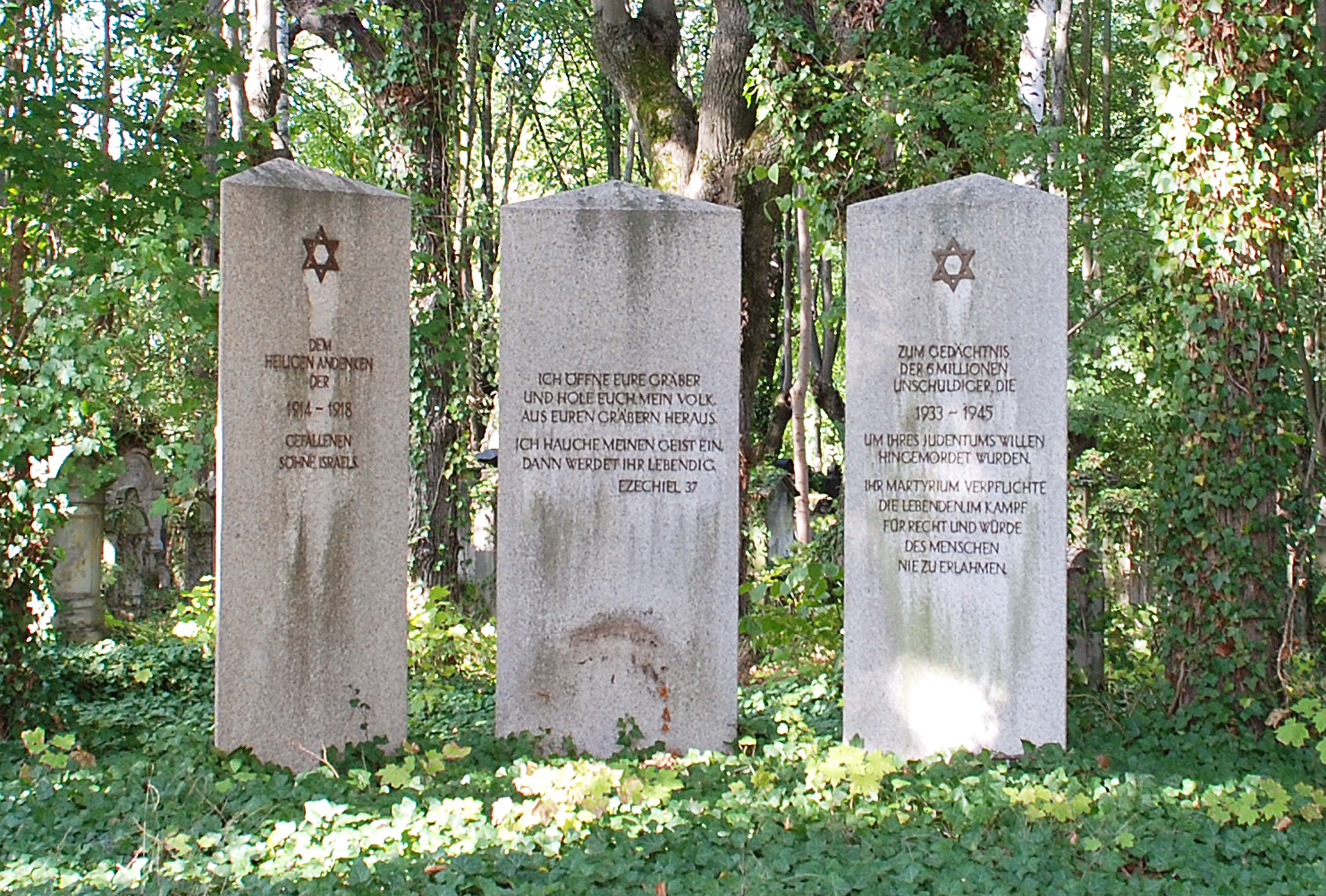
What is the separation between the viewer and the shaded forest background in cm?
614

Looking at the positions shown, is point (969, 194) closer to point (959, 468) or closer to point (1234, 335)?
point (959, 468)

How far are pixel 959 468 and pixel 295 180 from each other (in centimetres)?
337

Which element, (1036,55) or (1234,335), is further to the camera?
(1036,55)

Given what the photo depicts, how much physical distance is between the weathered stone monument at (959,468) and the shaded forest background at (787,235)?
1.82ft

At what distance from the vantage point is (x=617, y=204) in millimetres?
5984

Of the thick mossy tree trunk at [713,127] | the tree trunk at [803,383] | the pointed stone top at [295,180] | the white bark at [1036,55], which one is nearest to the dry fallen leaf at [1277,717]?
the thick mossy tree trunk at [713,127]

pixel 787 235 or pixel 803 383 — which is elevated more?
pixel 787 235

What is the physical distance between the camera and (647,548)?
19.5ft

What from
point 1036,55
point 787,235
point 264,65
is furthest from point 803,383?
point 264,65

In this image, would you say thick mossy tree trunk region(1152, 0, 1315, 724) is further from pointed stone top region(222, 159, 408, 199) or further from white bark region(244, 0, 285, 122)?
white bark region(244, 0, 285, 122)

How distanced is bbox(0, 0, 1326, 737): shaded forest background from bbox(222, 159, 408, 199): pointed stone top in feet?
2.71

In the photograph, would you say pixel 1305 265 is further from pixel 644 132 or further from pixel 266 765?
pixel 266 765

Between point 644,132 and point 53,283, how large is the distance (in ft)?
15.4

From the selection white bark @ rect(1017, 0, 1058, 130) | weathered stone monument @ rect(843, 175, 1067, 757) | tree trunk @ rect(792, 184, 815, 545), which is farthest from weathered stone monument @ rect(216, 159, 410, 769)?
white bark @ rect(1017, 0, 1058, 130)
